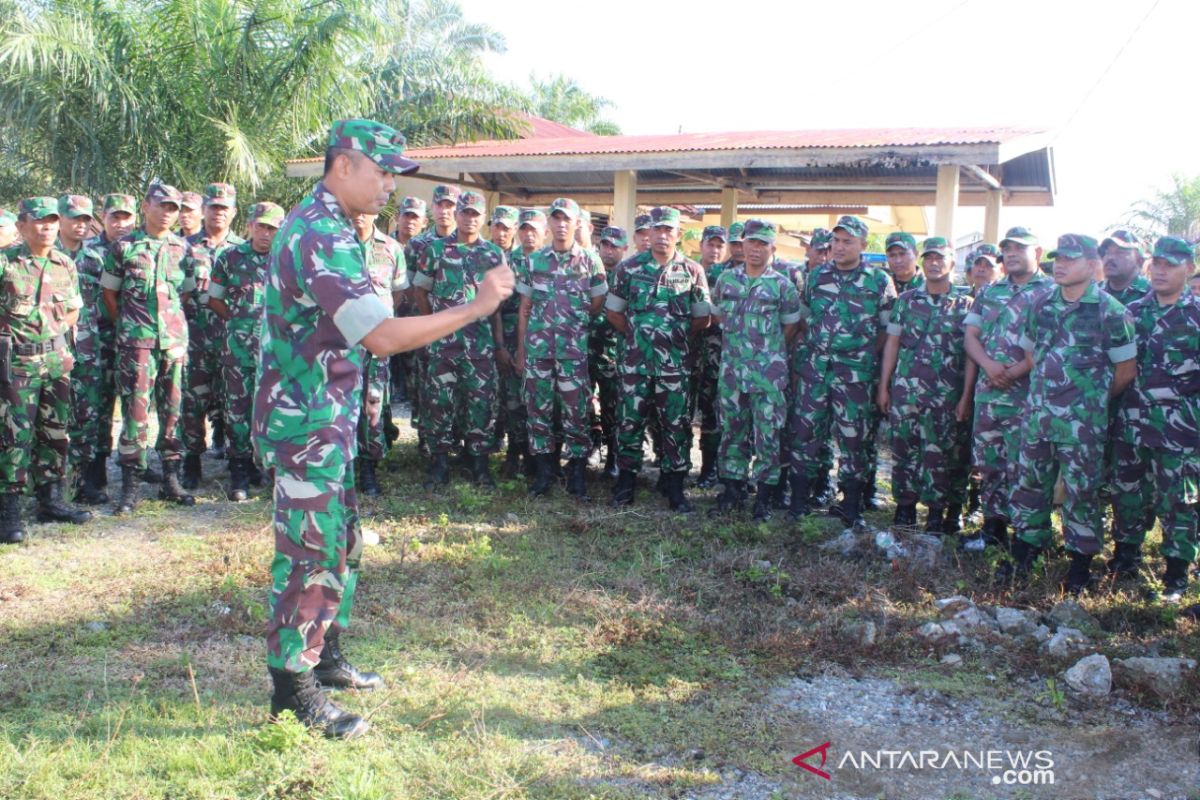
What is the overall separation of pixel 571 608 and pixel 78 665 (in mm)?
2206

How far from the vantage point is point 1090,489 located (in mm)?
5172

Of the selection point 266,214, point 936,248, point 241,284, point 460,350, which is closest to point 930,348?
point 936,248

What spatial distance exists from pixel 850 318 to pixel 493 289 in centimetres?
402

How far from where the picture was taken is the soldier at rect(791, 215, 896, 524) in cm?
639

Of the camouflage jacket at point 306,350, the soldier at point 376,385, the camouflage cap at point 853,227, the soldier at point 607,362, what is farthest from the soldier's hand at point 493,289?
the soldier at point 607,362

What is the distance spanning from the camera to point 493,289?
116 inches

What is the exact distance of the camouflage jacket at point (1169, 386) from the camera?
205 inches

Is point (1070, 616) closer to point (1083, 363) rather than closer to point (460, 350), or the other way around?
point (1083, 363)

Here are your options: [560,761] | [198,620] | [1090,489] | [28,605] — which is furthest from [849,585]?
[28,605]

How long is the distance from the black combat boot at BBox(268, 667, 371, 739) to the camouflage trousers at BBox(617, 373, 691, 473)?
376 cm

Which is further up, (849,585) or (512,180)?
(512,180)

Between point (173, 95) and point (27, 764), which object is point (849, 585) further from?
point (173, 95)

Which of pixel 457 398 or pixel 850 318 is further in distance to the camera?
pixel 457 398

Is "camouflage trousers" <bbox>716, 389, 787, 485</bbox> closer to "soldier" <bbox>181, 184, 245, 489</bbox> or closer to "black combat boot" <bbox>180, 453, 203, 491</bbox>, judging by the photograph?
"soldier" <bbox>181, 184, 245, 489</bbox>
